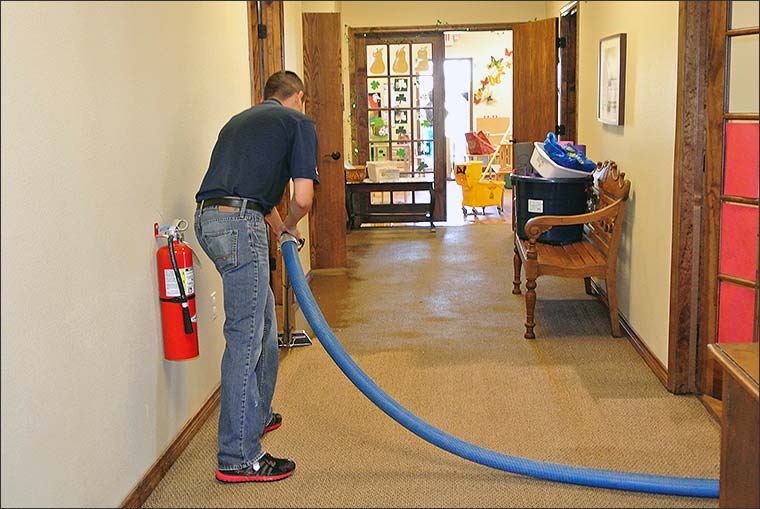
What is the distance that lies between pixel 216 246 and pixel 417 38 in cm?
660

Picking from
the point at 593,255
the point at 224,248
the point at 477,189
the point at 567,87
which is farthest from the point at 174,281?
the point at 477,189

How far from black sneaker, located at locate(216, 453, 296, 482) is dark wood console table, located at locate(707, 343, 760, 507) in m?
1.38

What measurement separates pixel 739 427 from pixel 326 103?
4.75m

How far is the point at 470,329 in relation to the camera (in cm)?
505

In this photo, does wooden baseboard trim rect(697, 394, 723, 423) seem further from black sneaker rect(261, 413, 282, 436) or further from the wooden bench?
black sneaker rect(261, 413, 282, 436)

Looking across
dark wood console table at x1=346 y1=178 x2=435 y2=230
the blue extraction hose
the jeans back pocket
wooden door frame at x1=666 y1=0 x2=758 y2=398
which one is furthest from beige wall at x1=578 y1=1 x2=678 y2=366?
dark wood console table at x1=346 y1=178 x2=435 y2=230

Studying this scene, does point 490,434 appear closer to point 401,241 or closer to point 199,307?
point 199,307

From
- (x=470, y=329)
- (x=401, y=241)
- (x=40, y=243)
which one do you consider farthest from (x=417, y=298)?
(x=40, y=243)

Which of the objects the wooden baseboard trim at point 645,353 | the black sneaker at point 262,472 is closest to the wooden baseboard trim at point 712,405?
the wooden baseboard trim at point 645,353

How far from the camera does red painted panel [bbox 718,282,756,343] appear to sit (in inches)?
135

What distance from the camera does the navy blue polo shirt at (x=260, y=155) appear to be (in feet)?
9.94

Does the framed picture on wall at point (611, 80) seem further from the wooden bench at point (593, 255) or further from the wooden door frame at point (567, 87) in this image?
the wooden door frame at point (567, 87)

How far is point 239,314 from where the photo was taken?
3004mm

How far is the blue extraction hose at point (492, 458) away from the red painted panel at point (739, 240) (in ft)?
3.03
